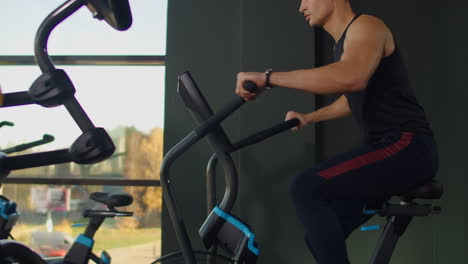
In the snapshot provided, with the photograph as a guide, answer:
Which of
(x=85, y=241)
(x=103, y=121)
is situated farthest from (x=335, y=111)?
(x=103, y=121)

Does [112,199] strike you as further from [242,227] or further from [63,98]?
[63,98]

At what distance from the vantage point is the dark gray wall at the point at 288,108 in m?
2.35

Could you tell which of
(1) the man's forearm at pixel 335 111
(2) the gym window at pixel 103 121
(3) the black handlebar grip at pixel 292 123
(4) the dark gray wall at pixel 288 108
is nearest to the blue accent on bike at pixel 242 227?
(3) the black handlebar grip at pixel 292 123

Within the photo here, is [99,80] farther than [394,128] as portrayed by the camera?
Yes

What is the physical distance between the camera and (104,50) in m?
2.73

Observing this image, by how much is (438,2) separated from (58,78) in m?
2.44

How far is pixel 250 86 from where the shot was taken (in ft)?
3.97

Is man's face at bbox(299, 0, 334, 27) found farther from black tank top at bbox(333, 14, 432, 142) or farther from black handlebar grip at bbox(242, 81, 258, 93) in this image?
black handlebar grip at bbox(242, 81, 258, 93)

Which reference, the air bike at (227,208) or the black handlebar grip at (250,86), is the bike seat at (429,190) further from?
the black handlebar grip at (250,86)

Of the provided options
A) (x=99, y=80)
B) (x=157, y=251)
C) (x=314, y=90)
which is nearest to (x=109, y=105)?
(x=99, y=80)

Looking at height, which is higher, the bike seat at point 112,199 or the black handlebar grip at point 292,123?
the black handlebar grip at point 292,123

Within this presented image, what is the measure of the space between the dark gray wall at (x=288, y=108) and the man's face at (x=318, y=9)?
2.89ft

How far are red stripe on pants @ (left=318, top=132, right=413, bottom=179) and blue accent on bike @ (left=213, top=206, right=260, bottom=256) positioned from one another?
266 mm

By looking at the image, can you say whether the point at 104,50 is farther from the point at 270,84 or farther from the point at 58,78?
the point at 58,78
